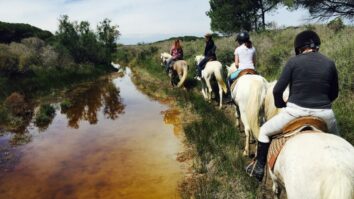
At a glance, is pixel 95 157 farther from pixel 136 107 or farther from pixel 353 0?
pixel 353 0

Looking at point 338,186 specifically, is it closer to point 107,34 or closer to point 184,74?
point 184,74

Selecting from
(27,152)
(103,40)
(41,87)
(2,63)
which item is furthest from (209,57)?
(103,40)

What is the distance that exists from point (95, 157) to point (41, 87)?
13.5m

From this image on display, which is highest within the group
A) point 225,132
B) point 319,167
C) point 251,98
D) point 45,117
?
point 251,98

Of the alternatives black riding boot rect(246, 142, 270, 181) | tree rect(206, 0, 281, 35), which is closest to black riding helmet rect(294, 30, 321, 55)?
black riding boot rect(246, 142, 270, 181)

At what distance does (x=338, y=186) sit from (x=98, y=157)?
6.51 m

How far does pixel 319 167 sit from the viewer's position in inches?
123

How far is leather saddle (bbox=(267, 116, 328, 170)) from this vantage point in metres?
3.92

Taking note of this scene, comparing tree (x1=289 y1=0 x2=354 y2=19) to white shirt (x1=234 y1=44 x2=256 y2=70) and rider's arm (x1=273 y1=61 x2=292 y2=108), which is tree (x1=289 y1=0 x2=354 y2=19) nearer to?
white shirt (x1=234 y1=44 x2=256 y2=70)

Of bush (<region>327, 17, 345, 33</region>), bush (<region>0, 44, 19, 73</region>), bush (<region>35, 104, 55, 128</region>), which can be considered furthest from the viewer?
bush (<region>0, 44, 19, 73</region>)

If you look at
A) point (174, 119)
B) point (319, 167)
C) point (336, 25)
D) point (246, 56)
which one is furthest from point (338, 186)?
point (336, 25)

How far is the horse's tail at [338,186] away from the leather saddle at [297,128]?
91cm

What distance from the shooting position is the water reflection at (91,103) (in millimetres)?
13347

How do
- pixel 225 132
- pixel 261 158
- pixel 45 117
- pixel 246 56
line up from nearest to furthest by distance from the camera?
pixel 261 158
pixel 246 56
pixel 225 132
pixel 45 117
